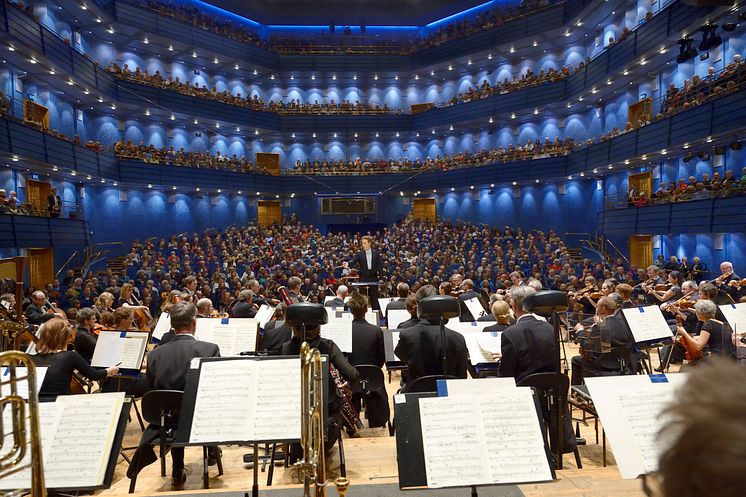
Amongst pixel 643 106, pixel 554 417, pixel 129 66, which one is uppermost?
pixel 129 66

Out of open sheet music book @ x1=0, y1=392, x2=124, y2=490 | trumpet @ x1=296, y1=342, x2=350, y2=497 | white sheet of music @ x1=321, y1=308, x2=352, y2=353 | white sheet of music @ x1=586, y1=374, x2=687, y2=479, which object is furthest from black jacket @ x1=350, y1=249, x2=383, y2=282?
trumpet @ x1=296, y1=342, x2=350, y2=497

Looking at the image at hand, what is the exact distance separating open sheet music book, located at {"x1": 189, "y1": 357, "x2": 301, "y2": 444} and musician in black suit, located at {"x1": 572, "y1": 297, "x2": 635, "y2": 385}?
4016mm

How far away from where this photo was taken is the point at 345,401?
497cm

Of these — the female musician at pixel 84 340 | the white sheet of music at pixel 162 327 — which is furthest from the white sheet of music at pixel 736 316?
the female musician at pixel 84 340

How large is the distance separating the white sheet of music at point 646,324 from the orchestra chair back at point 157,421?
526 cm

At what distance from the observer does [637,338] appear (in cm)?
626

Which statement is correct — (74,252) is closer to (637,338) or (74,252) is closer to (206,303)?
(206,303)

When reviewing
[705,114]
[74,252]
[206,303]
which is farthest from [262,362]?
[74,252]

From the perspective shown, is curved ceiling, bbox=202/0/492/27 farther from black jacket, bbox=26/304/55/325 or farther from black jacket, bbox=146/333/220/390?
black jacket, bbox=146/333/220/390

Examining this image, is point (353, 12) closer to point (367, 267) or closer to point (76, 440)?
point (367, 267)

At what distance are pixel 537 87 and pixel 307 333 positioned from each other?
26.3 metres

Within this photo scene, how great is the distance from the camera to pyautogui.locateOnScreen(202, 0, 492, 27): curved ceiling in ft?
113

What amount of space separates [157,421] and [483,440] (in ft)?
10.1

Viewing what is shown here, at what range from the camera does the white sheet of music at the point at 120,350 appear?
584cm
